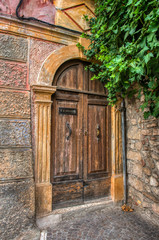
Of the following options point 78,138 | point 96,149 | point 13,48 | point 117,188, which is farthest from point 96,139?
point 13,48

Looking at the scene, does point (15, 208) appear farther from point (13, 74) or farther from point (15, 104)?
point (13, 74)

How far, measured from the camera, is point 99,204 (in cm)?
302

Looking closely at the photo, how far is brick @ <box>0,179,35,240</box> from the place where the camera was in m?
2.08

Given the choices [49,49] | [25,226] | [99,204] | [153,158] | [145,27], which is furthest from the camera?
[99,204]

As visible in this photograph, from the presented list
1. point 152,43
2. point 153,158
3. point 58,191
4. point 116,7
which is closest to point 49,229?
point 58,191

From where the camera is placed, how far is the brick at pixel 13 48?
2.43 m

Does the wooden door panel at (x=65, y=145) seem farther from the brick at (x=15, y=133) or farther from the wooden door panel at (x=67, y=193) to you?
the brick at (x=15, y=133)

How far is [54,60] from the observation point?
278 centimetres

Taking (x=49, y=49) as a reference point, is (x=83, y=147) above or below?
below

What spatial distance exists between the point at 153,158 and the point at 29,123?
2.10 meters

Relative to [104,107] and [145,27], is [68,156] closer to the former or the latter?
[104,107]

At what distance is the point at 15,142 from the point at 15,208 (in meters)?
0.90

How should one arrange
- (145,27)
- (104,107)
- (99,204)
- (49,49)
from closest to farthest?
(145,27), (49,49), (99,204), (104,107)

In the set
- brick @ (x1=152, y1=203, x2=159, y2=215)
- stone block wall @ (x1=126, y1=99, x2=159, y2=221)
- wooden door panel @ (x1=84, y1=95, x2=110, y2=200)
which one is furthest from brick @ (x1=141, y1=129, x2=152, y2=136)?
brick @ (x1=152, y1=203, x2=159, y2=215)
